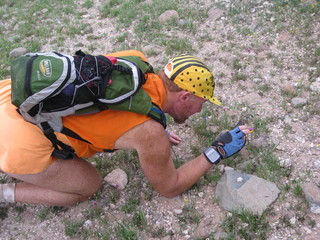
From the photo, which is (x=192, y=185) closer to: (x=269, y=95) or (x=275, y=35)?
(x=269, y=95)

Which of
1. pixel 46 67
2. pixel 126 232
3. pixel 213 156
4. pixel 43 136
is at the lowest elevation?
pixel 126 232

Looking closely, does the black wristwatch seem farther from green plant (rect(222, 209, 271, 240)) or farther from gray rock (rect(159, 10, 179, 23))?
gray rock (rect(159, 10, 179, 23))

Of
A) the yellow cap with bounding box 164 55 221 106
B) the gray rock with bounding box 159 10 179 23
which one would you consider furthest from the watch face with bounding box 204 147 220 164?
the gray rock with bounding box 159 10 179 23

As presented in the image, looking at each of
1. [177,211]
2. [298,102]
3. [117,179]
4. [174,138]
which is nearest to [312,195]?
[177,211]

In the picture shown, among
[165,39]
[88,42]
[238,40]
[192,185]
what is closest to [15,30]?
[88,42]

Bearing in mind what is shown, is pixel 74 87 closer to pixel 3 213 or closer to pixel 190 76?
pixel 190 76

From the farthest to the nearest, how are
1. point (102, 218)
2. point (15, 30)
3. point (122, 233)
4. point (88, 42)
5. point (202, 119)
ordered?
point (15, 30)
point (88, 42)
point (202, 119)
point (102, 218)
point (122, 233)

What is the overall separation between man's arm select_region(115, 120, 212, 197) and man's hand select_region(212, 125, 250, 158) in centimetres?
20

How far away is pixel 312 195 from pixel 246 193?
24.4 inches

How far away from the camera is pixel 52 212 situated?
4051mm

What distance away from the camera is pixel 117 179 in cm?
427

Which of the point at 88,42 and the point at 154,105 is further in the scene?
the point at 88,42

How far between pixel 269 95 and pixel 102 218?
2.79 m

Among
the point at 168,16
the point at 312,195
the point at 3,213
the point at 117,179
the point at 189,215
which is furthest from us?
the point at 168,16
